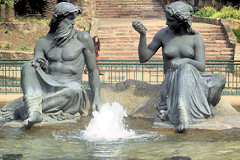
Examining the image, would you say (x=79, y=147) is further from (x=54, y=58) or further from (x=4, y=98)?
(x=4, y=98)

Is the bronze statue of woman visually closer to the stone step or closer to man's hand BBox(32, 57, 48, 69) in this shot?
man's hand BBox(32, 57, 48, 69)

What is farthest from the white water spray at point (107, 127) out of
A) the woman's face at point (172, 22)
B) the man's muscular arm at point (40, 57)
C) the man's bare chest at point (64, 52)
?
the woman's face at point (172, 22)

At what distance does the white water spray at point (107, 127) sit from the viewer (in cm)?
614

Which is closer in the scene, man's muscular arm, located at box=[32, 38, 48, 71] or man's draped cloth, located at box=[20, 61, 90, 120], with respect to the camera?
man's draped cloth, located at box=[20, 61, 90, 120]

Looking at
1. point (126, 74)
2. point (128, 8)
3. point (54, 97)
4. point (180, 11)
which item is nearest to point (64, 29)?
point (54, 97)

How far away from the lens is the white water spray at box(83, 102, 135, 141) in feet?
20.2

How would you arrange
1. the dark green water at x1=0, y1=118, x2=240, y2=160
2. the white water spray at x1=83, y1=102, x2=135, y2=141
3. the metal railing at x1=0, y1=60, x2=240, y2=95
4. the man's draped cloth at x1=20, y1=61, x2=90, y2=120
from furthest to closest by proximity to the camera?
the metal railing at x1=0, y1=60, x2=240, y2=95 < the man's draped cloth at x1=20, y1=61, x2=90, y2=120 < the white water spray at x1=83, y1=102, x2=135, y2=141 < the dark green water at x1=0, y1=118, x2=240, y2=160

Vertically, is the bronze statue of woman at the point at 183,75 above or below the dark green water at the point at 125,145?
above

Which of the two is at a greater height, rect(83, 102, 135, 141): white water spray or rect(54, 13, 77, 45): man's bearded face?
rect(54, 13, 77, 45): man's bearded face

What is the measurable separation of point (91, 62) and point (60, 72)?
0.48m

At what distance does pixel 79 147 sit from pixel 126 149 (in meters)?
0.53

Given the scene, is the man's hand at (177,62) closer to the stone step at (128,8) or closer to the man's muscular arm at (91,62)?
the man's muscular arm at (91,62)

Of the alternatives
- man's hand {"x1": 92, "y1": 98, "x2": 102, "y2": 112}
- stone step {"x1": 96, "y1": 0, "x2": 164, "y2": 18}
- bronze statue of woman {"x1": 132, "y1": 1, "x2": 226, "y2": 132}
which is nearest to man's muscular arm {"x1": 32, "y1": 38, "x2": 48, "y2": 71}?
man's hand {"x1": 92, "y1": 98, "x2": 102, "y2": 112}

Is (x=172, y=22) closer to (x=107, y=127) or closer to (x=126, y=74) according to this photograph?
(x=107, y=127)
